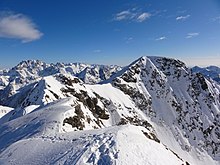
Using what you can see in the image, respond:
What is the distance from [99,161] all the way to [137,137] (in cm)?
542

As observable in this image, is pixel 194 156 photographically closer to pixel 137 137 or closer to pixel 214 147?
pixel 214 147

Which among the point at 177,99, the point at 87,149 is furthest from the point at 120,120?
the point at 87,149

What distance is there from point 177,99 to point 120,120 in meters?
42.6

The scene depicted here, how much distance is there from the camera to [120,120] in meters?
93.6

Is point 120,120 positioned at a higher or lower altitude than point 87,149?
lower

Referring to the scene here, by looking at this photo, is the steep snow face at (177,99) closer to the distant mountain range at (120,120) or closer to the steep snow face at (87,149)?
the distant mountain range at (120,120)

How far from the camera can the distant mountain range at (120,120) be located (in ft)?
71.1

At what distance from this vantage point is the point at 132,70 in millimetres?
133250

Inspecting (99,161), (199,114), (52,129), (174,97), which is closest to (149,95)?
(174,97)

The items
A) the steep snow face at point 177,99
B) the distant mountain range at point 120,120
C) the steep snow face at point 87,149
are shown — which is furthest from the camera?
the steep snow face at point 177,99

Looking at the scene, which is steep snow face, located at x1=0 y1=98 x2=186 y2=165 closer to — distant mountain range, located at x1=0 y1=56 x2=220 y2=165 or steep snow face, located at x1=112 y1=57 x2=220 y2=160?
distant mountain range, located at x1=0 y1=56 x2=220 y2=165

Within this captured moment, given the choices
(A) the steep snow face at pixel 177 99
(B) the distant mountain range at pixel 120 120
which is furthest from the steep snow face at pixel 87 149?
(A) the steep snow face at pixel 177 99

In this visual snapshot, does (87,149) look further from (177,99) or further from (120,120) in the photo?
(177,99)

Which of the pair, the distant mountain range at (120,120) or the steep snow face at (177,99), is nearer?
the distant mountain range at (120,120)
